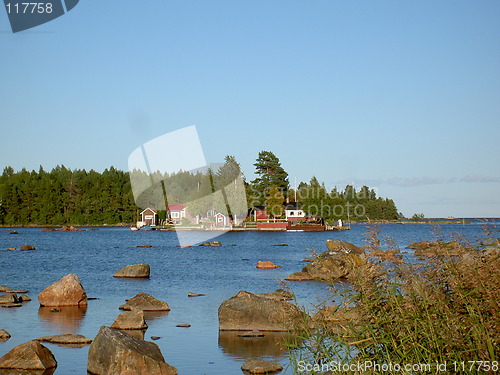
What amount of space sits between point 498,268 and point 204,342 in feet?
43.7

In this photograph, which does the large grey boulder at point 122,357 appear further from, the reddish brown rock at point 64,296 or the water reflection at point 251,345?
the reddish brown rock at point 64,296

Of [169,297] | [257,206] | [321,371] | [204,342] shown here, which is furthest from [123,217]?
[321,371]

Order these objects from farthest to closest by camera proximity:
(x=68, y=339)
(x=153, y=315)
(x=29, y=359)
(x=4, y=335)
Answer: (x=153, y=315) < (x=4, y=335) < (x=68, y=339) < (x=29, y=359)

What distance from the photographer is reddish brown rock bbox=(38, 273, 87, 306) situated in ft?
88.4

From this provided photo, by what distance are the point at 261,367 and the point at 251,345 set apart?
3.32 m

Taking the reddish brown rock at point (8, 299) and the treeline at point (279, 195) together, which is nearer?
the reddish brown rock at point (8, 299)

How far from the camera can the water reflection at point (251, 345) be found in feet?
57.6

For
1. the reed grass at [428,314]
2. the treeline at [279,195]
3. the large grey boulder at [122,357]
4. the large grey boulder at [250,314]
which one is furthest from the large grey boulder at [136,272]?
the treeline at [279,195]

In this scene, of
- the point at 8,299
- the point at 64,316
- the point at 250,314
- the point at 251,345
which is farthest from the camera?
the point at 8,299

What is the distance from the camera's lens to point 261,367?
15344mm

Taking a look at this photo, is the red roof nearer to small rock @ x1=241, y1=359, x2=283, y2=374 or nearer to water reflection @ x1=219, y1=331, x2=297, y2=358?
water reflection @ x1=219, y1=331, x2=297, y2=358

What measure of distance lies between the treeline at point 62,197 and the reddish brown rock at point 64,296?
137 meters

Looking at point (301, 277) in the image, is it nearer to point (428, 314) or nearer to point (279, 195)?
point (428, 314)

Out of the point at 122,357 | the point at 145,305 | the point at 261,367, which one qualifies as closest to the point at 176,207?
the point at 145,305
